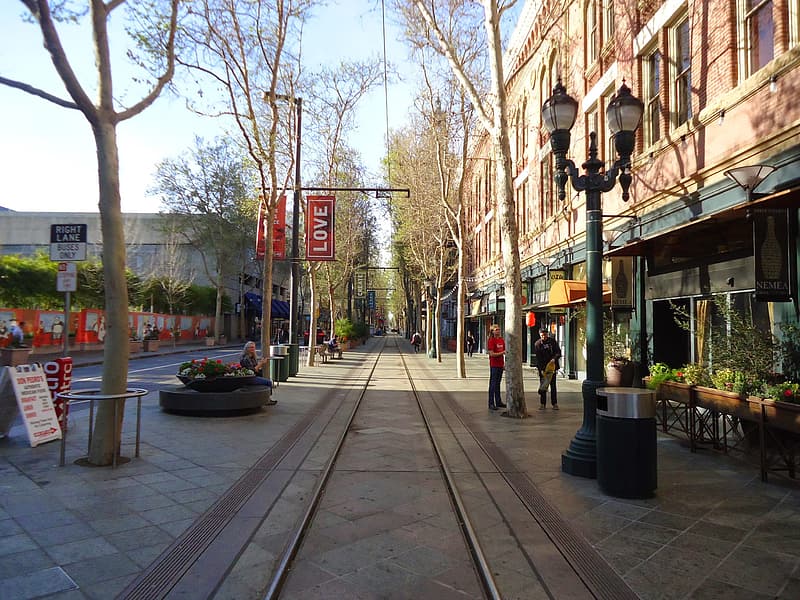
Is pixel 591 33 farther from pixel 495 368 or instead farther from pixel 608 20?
pixel 495 368

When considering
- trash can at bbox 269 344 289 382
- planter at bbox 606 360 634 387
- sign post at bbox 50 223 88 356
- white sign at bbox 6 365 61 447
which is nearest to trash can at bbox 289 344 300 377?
trash can at bbox 269 344 289 382

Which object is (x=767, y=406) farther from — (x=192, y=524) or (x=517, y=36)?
(x=517, y=36)

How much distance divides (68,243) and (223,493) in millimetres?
4888

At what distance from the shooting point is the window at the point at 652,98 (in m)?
13.2

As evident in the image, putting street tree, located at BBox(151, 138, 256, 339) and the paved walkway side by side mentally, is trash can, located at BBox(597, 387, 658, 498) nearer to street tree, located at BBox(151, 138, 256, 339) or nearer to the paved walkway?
the paved walkway

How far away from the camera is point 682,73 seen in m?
11.9

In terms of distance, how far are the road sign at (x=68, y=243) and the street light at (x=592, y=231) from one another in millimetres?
6885

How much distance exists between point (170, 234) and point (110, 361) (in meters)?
39.6

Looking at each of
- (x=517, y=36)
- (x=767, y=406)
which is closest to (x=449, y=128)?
(x=517, y=36)

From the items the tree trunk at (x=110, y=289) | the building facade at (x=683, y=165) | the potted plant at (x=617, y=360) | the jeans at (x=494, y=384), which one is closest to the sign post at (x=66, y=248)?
the tree trunk at (x=110, y=289)

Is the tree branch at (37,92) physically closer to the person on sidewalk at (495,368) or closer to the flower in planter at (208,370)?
the flower in planter at (208,370)

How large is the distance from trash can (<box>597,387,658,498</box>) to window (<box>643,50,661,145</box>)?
9447mm

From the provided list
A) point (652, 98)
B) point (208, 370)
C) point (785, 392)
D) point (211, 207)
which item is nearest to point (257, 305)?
point (211, 207)

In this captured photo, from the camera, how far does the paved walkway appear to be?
3812 mm
